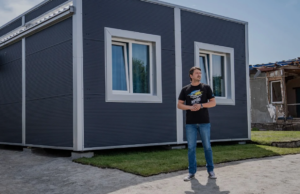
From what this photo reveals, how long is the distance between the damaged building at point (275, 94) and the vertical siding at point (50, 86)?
42.1ft

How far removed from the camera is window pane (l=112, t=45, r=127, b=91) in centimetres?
839

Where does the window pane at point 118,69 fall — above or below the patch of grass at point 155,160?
above

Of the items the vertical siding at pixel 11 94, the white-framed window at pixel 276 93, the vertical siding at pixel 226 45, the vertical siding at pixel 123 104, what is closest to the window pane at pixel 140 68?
the vertical siding at pixel 123 104

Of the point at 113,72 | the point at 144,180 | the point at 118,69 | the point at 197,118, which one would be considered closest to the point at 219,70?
the point at 118,69

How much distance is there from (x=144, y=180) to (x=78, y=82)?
305cm

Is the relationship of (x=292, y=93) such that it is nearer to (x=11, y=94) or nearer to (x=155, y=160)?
(x=11, y=94)

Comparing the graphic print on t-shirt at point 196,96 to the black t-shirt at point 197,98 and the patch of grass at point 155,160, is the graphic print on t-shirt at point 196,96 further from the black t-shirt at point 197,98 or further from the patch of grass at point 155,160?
the patch of grass at point 155,160

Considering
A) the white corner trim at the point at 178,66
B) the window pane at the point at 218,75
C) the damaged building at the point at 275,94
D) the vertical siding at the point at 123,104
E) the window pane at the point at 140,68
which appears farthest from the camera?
the damaged building at the point at 275,94

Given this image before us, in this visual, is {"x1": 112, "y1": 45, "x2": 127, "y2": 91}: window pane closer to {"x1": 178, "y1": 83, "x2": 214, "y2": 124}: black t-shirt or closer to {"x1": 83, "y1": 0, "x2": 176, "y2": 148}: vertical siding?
{"x1": 83, "y1": 0, "x2": 176, "y2": 148}: vertical siding

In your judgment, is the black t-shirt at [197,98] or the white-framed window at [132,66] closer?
the black t-shirt at [197,98]

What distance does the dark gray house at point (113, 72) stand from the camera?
307 inches

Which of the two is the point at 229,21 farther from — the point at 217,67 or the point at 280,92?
the point at 280,92

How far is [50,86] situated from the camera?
8.59m

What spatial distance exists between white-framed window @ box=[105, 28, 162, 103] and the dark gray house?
1.0 inches
